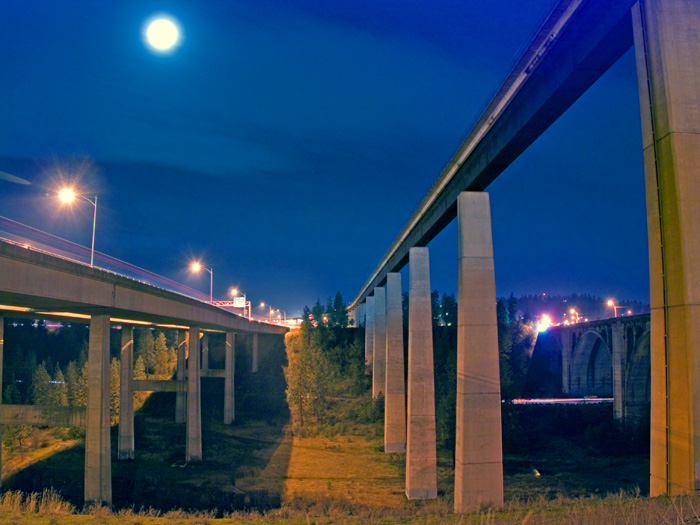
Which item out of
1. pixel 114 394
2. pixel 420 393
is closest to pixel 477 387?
pixel 420 393

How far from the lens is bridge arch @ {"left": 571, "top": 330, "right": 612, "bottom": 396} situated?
279 feet

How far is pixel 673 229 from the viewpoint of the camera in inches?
448

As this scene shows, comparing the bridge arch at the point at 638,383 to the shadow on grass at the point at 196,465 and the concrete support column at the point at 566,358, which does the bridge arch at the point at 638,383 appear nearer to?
the concrete support column at the point at 566,358

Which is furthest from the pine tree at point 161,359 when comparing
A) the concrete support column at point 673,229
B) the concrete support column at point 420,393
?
the concrete support column at point 673,229

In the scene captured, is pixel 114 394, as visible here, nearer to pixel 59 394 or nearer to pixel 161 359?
pixel 59 394

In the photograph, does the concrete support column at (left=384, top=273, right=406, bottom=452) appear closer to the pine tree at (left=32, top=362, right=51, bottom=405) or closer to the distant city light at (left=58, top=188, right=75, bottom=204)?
the distant city light at (left=58, top=188, right=75, bottom=204)

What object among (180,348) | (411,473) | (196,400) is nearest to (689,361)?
(411,473)

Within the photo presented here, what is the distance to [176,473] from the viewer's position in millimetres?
39250

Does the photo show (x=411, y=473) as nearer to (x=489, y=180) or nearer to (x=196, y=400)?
(x=489, y=180)

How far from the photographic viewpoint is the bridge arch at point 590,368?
279 feet

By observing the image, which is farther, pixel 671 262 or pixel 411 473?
pixel 411 473

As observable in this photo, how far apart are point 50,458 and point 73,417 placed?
2024cm

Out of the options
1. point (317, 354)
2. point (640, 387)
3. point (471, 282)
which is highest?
point (471, 282)

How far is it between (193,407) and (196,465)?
5.35 m
